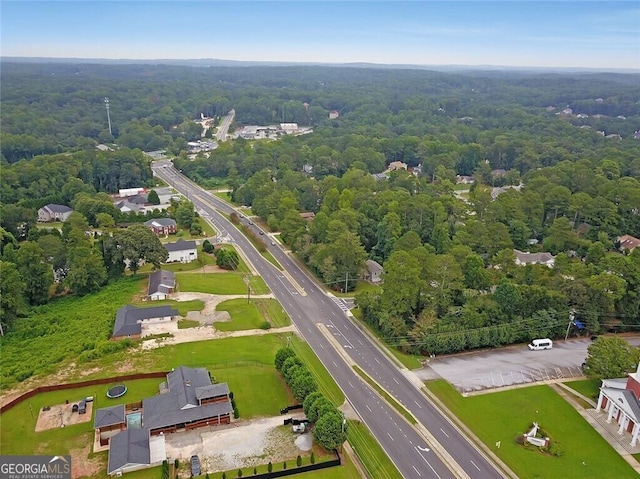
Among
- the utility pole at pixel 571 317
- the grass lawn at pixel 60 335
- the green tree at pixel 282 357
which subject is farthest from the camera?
the utility pole at pixel 571 317

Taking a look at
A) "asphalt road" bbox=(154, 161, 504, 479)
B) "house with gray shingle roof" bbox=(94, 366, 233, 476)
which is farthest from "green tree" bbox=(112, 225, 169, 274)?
"house with gray shingle roof" bbox=(94, 366, 233, 476)

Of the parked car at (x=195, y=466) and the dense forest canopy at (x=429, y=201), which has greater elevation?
the dense forest canopy at (x=429, y=201)

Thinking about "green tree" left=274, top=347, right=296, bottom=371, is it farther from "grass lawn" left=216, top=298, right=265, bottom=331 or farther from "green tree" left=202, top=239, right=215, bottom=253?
"green tree" left=202, top=239, right=215, bottom=253

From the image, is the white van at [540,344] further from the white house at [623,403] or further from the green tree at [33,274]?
the green tree at [33,274]

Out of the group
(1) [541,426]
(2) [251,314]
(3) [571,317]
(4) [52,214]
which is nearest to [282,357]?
(2) [251,314]

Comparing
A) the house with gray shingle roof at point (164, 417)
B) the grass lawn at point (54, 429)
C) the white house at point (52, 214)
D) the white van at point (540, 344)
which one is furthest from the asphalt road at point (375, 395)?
the white house at point (52, 214)

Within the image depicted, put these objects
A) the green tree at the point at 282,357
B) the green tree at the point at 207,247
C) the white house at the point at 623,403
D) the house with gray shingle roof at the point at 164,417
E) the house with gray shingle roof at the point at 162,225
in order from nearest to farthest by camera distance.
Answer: the house with gray shingle roof at the point at 164,417 < the white house at the point at 623,403 < the green tree at the point at 282,357 < the green tree at the point at 207,247 < the house with gray shingle roof at the point at 162,225
